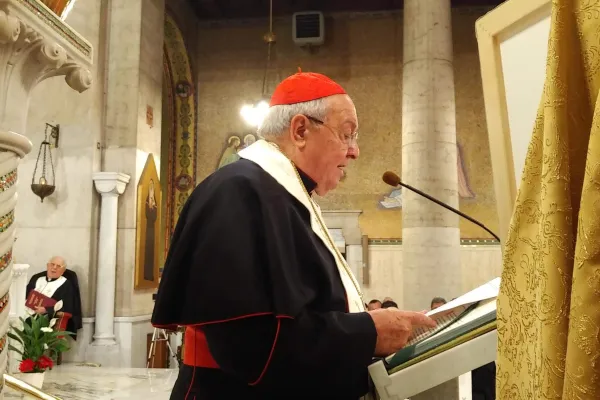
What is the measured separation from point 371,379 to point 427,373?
24 centimetres

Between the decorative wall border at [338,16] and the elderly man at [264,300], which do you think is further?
the decorative wall border at [338,16]

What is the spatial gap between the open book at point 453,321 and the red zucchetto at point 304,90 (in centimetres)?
81

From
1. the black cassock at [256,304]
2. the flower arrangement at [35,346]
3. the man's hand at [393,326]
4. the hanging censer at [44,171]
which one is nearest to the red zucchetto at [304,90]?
the black cassock at [256,304]

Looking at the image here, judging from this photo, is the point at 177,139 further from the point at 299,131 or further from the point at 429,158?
the point at 299,131

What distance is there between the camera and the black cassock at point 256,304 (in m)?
1.42

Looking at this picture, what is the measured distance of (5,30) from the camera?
1.87 meters

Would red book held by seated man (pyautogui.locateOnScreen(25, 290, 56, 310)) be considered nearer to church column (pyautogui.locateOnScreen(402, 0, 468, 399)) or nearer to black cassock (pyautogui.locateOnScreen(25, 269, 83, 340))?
black cassock (pyautogui.locateOnScreen(25, 269, 83, 340))

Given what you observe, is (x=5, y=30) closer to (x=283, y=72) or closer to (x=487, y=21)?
(x=487, y=21)

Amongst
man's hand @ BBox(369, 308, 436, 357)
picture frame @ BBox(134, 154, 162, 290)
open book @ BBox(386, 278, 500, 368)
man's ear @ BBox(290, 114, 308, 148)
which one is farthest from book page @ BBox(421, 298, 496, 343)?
picture frame @ BBox(134, 154, 162, 290)

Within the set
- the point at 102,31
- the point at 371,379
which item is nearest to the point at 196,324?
the point at 371,379

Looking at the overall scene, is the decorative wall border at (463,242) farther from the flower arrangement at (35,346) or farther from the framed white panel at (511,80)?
the framed white panel at (511,80)

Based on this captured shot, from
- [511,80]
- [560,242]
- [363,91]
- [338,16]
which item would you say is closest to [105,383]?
[511,80]

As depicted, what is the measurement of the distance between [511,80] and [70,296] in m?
6.90

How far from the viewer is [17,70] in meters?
2.12
